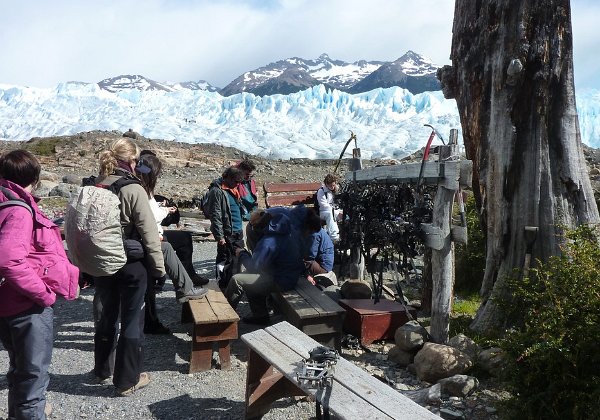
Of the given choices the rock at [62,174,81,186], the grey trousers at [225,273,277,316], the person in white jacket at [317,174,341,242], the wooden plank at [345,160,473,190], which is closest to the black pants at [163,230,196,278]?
the grey trousers at [225,273,277,316]

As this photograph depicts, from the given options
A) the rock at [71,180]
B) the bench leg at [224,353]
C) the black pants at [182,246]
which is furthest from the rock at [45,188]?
the bench leg at [224,353]

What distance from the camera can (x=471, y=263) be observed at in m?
7.08

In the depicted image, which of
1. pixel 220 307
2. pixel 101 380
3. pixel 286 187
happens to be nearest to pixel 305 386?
pixel 220 307

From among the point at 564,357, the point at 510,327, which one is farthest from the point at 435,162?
the point at 564,357

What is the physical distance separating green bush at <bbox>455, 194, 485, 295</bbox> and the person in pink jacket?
5321 mm

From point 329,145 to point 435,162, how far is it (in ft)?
125

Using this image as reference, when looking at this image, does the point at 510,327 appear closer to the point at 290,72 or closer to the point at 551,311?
the point at 551,311

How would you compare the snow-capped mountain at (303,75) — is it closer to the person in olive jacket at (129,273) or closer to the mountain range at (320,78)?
the mountain range at (320,78)

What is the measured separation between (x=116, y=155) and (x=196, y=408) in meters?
2.07

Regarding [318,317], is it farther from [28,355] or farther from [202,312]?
[28,355]

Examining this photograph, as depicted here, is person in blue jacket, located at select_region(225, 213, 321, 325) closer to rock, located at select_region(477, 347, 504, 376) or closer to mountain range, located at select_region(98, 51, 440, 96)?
rock, located at select_region(477, 347, 504, 376)

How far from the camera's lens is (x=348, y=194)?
5746mm

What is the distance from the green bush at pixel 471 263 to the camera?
22.8ft

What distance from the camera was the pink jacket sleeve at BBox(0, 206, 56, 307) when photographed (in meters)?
2.88
